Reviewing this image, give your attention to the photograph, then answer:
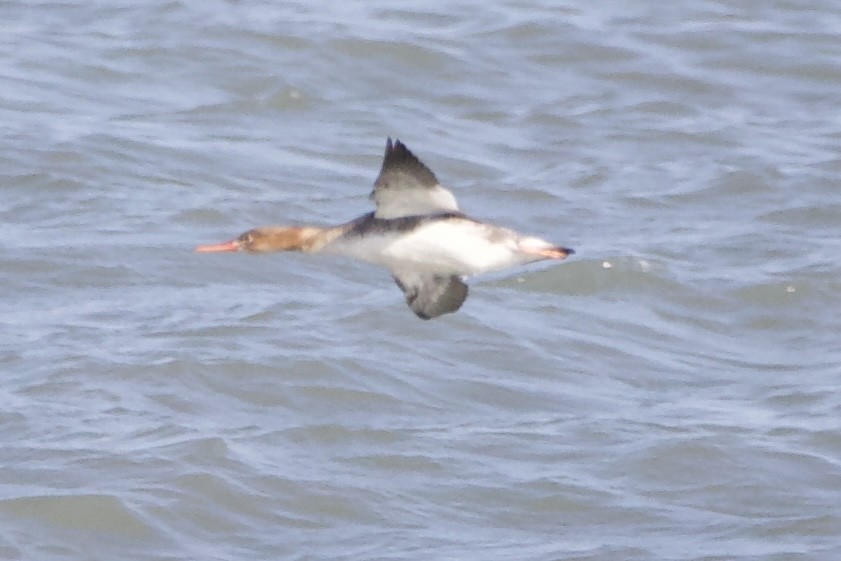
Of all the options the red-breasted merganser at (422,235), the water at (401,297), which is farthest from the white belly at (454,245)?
the water at (401,297)

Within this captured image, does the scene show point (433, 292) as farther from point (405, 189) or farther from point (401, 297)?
point (401, 297)

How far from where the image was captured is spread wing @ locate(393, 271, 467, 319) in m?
7.33

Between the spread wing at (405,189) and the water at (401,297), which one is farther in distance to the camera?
the water at (401,297)

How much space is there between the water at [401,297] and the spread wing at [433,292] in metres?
1.69

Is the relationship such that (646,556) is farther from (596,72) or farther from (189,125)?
(596,72)

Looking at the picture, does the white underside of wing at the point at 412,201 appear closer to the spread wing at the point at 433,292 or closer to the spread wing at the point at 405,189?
the spread wing at the point at 405,189

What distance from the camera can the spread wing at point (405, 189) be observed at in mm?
6422

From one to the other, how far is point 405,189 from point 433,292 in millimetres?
868

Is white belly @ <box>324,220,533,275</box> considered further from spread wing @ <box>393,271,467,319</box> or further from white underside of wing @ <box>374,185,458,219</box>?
spread wing @ <box>393,271,467,319</box>

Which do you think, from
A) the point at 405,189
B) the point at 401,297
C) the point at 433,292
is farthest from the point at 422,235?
the point at 401,297

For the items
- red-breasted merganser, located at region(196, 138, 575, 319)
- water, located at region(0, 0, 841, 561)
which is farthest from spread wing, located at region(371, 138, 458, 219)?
water, located at region(0, 0, 841, 561)

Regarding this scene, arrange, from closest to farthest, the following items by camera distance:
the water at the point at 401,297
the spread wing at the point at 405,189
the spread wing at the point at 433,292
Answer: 1. the spread wing at the point at 405,189
2. the spread wing at the point at 433,292
3. the water at the point at 401,297

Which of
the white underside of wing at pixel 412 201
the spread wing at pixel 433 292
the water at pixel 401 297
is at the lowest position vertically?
the water at pixel 401 297

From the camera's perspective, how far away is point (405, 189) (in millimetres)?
6562
